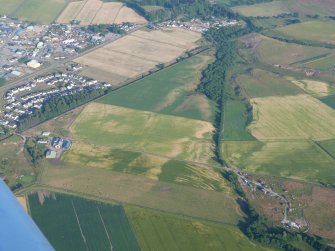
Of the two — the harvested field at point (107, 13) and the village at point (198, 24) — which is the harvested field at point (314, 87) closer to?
the village at point (198, 24)

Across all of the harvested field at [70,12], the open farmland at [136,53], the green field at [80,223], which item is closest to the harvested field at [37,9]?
the harvested field at [70,12]

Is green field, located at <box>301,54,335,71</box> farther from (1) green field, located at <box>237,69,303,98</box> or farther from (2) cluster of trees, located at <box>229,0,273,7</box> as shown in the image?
(2) cluster of trees, located at <box>229,0,273,7</box>

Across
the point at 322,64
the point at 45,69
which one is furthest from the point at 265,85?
the point at 45,69

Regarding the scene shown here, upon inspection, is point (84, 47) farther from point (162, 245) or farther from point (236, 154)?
point (162, 245)

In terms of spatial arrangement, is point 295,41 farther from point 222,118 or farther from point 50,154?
point 50,154

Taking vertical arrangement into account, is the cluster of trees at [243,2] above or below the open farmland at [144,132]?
above

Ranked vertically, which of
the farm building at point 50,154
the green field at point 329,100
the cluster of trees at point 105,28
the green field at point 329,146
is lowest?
the green field at point 329,146

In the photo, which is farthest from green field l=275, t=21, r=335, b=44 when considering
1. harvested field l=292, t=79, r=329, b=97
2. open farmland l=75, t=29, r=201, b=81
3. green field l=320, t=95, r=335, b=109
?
green field l=320, t=95, r=335, b=109
